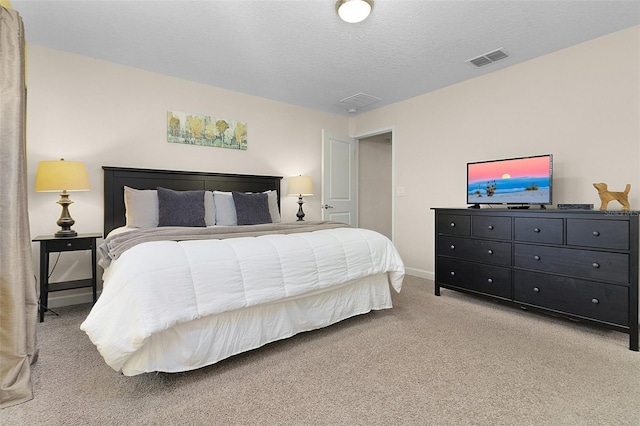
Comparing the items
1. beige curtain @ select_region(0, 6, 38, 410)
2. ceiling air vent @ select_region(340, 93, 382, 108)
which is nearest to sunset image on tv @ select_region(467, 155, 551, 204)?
ceiling air vent @ select_region(340, 93, 382, 108)

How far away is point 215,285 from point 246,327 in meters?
0.38

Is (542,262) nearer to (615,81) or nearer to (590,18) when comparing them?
(615,81)

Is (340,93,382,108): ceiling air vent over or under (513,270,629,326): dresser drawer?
over

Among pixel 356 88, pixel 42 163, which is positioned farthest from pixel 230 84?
pixel 42 163

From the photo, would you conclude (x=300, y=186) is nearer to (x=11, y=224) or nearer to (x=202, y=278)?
(x=202, y=278)

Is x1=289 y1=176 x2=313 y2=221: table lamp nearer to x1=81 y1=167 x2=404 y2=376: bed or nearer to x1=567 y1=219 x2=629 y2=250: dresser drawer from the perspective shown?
x1=81 y1=167 x2=404 y2=376: bed

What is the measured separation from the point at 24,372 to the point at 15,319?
0.28m

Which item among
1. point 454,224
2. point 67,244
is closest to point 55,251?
point 67,244

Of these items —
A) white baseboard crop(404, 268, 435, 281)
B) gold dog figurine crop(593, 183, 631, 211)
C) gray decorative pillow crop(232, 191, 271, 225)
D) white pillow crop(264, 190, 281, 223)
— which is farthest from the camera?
white baseboard crop(404, 268, 435, 281)

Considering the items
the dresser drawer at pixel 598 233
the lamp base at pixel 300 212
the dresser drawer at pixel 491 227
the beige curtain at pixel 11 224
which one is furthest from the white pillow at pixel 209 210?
the dresser drawer at pixel 598 233

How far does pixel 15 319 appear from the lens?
1502 mm

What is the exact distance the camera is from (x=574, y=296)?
2.35m

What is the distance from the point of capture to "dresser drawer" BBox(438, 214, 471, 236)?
3072 mm

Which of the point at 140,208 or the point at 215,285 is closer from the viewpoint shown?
the point at 215,285
